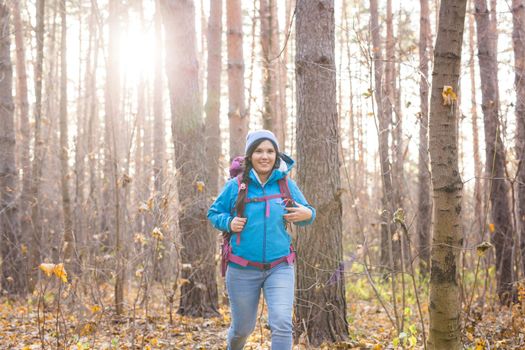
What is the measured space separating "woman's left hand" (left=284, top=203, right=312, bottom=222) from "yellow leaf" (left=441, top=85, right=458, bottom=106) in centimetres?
119

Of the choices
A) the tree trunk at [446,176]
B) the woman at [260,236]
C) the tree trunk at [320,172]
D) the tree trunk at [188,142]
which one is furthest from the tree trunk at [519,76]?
the woman at [260,236]

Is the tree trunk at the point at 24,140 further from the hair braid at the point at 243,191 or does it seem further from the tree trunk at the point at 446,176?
the tree trunk at the point at 446,176

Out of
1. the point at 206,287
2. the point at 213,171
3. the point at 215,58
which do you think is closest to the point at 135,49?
the point at 215,58

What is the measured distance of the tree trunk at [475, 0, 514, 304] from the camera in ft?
24.4

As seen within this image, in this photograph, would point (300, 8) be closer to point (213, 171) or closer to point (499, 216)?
point (213, 171)

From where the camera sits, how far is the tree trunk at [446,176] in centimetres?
341

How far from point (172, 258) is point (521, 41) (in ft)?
19.7

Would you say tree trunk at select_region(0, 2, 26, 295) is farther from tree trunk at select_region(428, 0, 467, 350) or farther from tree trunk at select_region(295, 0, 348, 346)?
tree trunk at select_region(428, 0, 467, 350)

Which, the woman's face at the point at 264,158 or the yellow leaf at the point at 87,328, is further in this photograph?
the yellow leaf at the point at 87,328

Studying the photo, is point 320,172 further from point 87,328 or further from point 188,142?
point 87,328

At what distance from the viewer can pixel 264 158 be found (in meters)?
4.05

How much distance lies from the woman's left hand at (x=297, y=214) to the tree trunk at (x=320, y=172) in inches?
54.2

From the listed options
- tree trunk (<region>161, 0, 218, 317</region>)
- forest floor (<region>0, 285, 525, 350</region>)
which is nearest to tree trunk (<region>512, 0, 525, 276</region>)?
forest floor (<region>0, 285, 525, 350</region>)

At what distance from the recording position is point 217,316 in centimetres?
725
